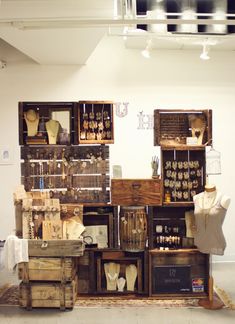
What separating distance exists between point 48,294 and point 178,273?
1.43 m

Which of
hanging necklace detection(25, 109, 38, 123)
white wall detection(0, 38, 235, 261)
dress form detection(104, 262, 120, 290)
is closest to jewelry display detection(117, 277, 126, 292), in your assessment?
dress form detection(104, 262, 120, 290)

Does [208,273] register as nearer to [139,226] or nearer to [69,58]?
[139,226]

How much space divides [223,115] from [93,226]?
2732mm

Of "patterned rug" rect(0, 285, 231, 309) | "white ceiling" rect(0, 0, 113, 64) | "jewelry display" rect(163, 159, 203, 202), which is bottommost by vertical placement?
"patterned rug" rect(0, 285, 231, 309)

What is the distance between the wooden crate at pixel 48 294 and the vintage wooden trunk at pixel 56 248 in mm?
304

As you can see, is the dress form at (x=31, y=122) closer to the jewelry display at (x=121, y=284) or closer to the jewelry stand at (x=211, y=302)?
the jewelry display at (x=121, y=284)

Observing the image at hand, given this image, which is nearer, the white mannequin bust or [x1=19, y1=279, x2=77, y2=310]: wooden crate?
[x1=19, y1=279, x2=77, y2=310]: wooden crate

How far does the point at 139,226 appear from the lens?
14.6 ft

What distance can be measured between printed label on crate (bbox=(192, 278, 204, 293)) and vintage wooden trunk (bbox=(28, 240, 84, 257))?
4.43ft

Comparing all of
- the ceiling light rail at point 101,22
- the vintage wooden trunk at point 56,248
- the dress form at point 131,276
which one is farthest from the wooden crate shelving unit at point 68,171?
the ceiling light rail at point 101,22

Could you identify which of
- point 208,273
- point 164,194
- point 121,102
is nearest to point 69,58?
point 121,102

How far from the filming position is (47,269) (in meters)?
4.20

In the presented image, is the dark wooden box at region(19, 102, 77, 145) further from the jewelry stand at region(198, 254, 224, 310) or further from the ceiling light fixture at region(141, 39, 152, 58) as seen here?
the jewelry stand at region(198, 254, 224, 310)

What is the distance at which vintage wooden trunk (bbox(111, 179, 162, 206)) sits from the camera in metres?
4.47
